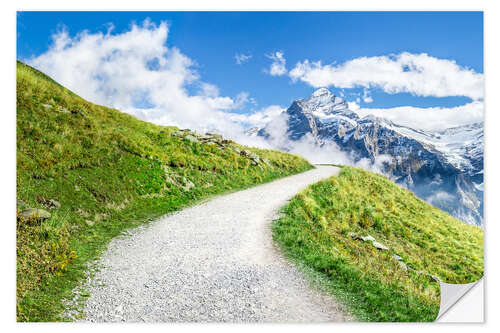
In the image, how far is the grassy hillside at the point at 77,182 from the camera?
7.27m

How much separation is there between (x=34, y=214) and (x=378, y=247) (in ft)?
42.6

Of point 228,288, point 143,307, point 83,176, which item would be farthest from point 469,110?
point 83,176

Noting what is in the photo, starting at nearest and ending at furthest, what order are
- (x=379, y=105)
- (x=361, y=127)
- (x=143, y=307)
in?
(x=143, y=307), (x=379, y=105), (x=361, y=127)

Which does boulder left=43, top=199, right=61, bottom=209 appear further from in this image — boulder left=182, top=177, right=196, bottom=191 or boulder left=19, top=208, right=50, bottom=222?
boulder left=182, top=177, right=196, bottom=191

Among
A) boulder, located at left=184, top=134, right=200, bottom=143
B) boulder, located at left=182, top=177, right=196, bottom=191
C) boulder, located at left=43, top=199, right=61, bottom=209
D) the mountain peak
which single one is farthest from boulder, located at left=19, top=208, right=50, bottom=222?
boulder, located at left=184, top=134, right=200, bottom=143

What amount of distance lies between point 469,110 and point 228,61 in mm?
9530

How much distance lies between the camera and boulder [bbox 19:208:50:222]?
8.47 m

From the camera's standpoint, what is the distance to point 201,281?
742 centimetres

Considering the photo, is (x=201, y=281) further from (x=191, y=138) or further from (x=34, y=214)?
(x=191, y=138)

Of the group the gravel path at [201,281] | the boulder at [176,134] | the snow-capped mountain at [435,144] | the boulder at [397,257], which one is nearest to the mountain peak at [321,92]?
the snow-capped mountain at [435,144]

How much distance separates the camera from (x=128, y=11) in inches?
416

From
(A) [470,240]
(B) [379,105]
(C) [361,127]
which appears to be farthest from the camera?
(C) [361,127]
